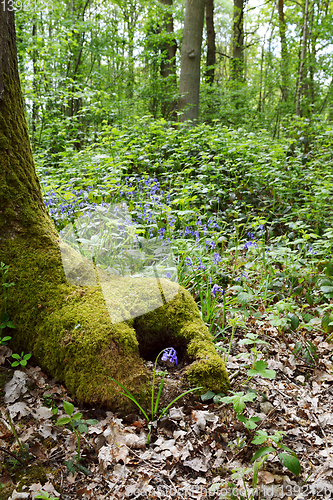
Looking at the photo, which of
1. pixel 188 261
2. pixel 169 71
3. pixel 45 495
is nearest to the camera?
pixel 45 495

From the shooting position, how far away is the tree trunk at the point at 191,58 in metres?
8.16

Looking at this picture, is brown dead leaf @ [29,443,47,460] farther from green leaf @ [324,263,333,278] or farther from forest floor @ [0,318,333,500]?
green leaf @ [324,263,333,278]

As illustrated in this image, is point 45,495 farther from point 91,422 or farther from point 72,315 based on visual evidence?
point 72,315

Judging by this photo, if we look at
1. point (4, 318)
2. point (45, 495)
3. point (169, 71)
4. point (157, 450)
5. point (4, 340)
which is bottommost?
point (157, 450)

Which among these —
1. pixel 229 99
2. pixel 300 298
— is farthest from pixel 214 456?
pixel 229 99

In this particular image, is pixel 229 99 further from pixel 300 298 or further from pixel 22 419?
pixel 22 419

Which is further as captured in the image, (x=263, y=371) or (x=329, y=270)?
(x=329, y=270)

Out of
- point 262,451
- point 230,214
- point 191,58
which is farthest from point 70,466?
point 191,58

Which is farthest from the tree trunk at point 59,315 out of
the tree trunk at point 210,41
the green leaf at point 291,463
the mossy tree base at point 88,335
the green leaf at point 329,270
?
the tree trunk at point 210,41

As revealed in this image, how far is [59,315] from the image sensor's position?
2041 mm

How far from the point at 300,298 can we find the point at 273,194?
256cm

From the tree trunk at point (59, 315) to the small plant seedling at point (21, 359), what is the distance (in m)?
0.07

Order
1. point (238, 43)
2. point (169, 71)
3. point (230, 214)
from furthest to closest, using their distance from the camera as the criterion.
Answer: point (238, 43), point (169, 71), point (230, 214)

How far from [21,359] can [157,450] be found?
102 cm
